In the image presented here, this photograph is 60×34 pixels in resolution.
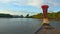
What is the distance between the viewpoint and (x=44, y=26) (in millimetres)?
889

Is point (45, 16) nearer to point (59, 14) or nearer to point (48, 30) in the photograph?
point (48, 30)

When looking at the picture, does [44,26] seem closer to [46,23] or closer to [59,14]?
[46,23]

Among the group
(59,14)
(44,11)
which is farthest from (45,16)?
(59,14)

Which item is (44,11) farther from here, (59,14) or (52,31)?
(59,14)

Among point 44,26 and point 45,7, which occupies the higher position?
point 45,7

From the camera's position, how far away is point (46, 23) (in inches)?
36.4

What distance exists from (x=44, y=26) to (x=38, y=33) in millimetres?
52

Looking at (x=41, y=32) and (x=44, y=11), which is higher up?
(x=44, y=11)

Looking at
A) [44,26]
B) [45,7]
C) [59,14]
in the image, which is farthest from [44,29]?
[59,14]

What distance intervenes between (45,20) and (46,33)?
11 centimetres

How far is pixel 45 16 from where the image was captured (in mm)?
923

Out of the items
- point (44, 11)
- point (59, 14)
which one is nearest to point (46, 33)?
point (44, 11)

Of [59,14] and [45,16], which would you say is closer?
[45,16]

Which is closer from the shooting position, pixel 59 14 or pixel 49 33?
pixel 49 33
